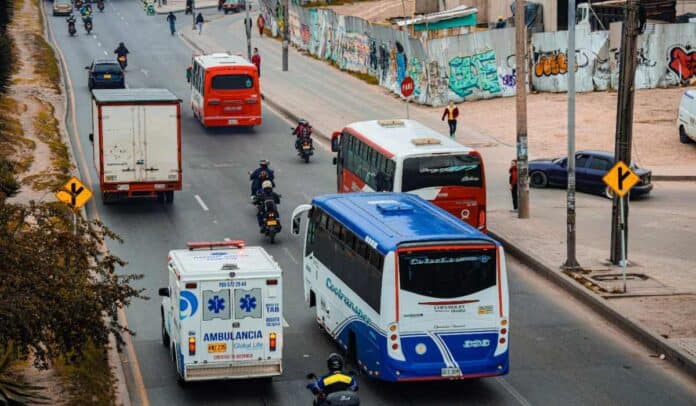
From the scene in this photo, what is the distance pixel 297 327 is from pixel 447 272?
577 centimetres

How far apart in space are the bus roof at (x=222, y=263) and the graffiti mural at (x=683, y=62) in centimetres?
4094

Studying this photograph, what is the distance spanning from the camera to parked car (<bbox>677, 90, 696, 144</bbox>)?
163 ft

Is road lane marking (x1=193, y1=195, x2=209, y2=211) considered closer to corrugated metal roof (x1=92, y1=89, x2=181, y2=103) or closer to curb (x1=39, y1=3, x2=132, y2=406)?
corrugated metal roof (x1=92, y1=89, x2=181, y2=103)

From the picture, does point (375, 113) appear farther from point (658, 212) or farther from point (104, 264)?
point (104, 264)

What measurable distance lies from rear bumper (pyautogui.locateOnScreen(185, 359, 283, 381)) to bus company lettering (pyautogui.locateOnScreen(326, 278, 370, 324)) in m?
1.67

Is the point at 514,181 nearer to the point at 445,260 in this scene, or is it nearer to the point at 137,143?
the point at 137,143

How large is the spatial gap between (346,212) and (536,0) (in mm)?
54027

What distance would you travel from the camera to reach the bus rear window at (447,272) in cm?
2225

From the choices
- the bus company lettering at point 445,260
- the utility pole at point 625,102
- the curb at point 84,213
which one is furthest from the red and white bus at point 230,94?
the bus company lettering at point 445,260

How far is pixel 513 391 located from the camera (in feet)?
76.5

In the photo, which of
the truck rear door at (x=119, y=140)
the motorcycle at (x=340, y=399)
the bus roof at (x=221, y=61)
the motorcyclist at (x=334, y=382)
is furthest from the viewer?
the bus roof at (x=221, y=61)

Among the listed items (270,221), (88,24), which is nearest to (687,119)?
(270,221)

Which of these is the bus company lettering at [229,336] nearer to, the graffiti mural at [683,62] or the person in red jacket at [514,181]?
the person in red jacket at [514,181]

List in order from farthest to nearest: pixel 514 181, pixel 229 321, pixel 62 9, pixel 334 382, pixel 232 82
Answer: pixel 62 9 → pixel 232 82 → pixel 514 181 → pixel 229 321 → pixel 334 382
